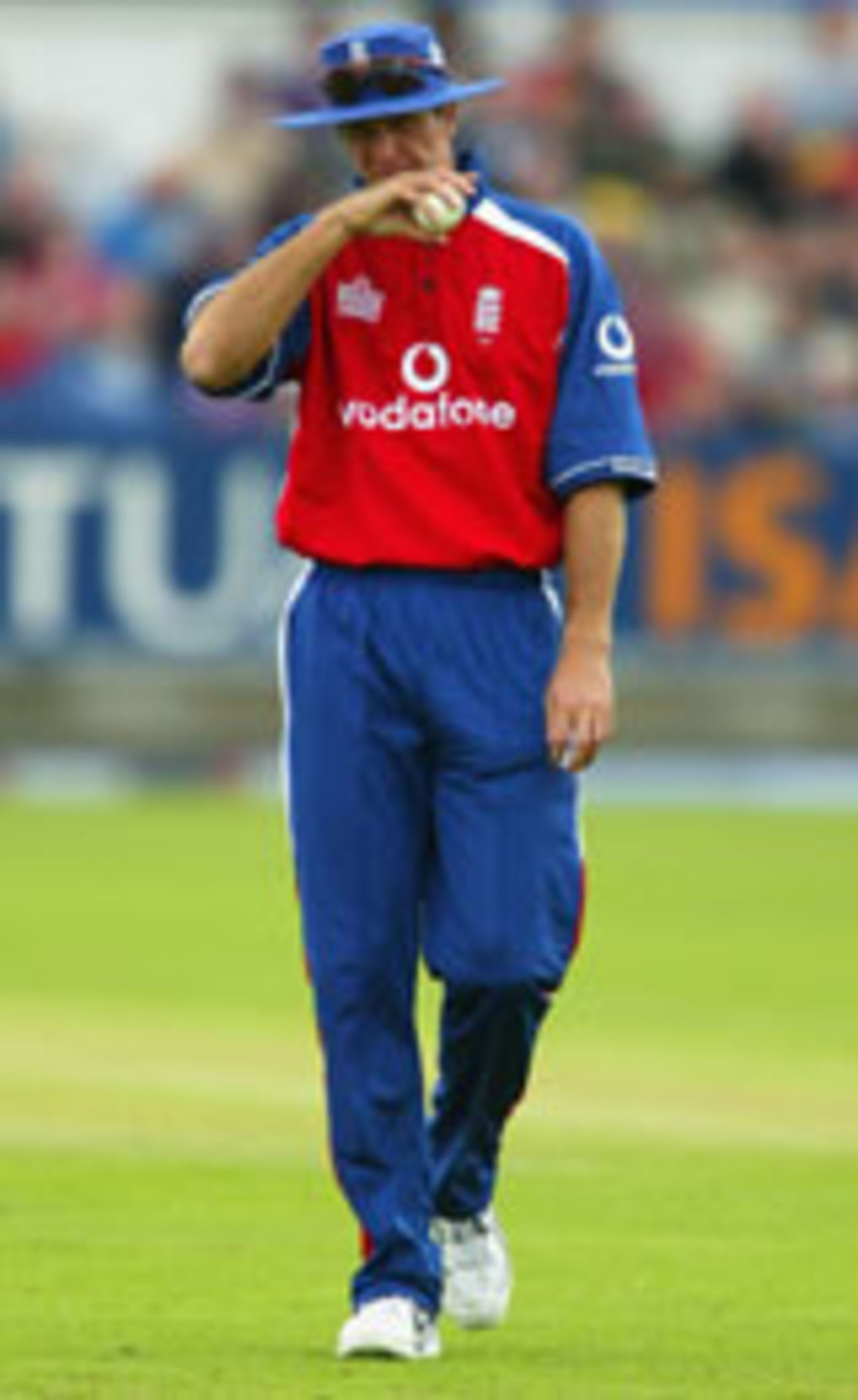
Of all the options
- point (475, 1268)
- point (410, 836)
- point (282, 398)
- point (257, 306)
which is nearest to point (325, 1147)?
point (475, 1268)

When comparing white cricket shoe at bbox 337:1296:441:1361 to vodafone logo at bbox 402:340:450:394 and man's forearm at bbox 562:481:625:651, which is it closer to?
man's forearm at bbox 562:481:625:651

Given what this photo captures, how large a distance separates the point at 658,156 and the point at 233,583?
575 centimetres

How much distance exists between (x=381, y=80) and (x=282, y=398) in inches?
577

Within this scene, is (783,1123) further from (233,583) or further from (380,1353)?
(233,583)

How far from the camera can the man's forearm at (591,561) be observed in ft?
23.8

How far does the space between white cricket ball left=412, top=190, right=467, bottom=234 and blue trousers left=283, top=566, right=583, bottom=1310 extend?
59 centimetres

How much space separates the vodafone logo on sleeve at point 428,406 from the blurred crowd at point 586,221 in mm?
14394

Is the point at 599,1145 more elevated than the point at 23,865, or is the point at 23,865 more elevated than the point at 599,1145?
the point at 599,1145

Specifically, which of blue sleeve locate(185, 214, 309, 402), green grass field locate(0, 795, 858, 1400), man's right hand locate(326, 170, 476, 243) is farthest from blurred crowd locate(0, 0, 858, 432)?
man's right hand locate(326, 170, 476, 243)

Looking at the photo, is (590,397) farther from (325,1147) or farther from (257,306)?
(325,1147)

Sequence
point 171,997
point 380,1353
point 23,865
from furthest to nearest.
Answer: point 23,865
point 171,997
point 380,1353

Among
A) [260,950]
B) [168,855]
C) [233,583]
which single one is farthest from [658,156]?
[260,950]

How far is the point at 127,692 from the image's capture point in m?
21.6

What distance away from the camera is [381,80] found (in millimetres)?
7086
